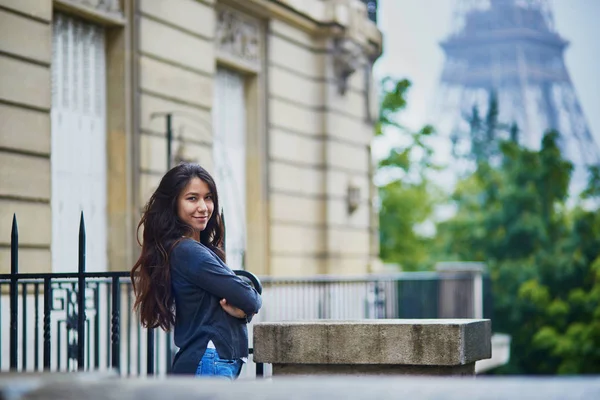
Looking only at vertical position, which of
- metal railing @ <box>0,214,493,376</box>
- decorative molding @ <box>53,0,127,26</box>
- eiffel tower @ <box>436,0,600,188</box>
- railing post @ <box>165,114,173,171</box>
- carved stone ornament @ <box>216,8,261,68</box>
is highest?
eiffel tower @ <box>436,0,600,188</box>

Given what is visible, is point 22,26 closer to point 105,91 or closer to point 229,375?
point 105,91

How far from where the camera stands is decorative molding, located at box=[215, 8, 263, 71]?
1611 cm

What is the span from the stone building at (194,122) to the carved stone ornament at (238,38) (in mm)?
28

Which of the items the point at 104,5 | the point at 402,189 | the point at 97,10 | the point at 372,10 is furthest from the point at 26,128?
the point at 402,189

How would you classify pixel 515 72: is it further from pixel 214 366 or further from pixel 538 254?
pixel 214 366

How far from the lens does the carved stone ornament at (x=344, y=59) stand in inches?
757

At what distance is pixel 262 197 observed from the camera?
17172mm

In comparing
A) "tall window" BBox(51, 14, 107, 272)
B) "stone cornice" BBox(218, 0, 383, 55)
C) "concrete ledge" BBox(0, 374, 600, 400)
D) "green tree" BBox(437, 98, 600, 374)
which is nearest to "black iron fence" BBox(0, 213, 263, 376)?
"tall window" BBox(51, 14, 107, 272)

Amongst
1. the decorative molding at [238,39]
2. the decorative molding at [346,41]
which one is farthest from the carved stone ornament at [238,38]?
the decorative molding at [346,41]

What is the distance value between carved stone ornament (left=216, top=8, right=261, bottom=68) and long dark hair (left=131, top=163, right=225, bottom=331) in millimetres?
10538

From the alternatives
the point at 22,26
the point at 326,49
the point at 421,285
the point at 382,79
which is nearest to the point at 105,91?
the point at 22,26

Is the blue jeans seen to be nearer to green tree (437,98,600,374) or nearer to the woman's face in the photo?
the woman's face

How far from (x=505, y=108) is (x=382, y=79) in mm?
76186

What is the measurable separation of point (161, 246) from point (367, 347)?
1.28 metres
